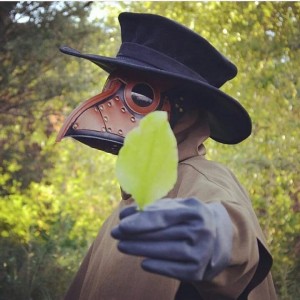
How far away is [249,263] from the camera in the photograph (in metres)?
1.19

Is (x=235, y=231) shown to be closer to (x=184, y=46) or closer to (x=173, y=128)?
(x=173, y=128)

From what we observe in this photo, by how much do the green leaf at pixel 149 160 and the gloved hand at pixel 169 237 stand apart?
0.03 m

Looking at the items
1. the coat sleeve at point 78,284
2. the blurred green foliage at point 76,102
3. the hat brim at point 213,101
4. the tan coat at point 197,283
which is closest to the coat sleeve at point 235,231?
the tan coat at point 197,283

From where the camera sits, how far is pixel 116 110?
1.64 meters

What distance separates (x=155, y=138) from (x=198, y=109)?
0.79 meters

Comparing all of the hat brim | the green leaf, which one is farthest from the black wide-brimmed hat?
the green leaf

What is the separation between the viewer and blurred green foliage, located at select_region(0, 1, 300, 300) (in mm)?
4391

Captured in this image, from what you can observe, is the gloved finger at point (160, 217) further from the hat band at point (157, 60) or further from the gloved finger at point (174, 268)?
the hat band at point (157, 60)

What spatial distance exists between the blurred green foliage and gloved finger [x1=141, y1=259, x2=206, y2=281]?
2880 millimetres

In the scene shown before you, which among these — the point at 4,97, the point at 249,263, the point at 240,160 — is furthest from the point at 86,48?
the point at 249,263

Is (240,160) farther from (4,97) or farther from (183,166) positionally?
(183,166)

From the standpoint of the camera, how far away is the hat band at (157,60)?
1644 millimetres

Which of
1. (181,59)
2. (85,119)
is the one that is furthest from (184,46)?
(85,119)

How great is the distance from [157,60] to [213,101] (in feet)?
0.71
